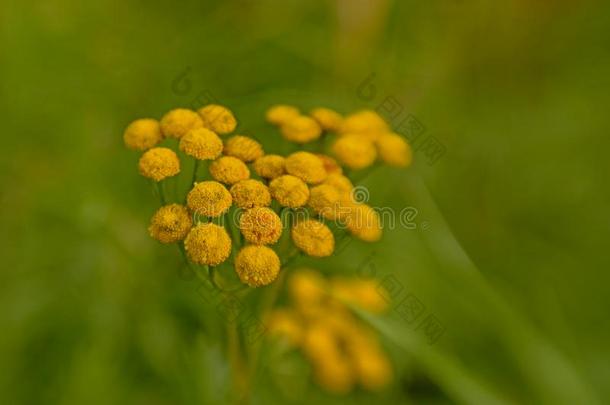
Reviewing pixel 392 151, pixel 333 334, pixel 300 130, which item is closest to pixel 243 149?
pixel 300 130

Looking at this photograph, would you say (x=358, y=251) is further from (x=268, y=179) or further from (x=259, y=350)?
(x=268, y=179)

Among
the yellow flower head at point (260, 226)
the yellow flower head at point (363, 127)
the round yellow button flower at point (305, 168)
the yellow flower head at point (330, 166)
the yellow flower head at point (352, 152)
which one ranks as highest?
the yellow flower head at point (363, 127)

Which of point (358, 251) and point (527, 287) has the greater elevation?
point (527, 287)

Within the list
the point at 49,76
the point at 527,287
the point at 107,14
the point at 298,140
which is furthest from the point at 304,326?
the point at 107,14

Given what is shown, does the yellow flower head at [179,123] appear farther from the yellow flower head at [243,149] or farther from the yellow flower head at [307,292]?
the yellow flower head at [307,292]

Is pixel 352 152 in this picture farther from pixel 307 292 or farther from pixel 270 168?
pixel 307 292

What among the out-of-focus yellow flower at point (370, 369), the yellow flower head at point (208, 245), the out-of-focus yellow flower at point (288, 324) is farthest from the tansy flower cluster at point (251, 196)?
the out-of-focus yellow flower at point (370, 369)
